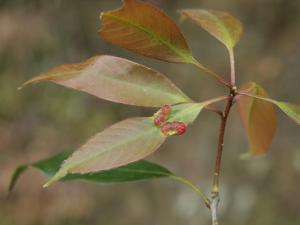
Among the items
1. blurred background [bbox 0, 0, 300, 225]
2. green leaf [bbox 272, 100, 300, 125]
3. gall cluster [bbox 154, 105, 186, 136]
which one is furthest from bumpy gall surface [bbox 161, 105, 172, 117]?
blurred background [bbox 0, 0, 300, 225]

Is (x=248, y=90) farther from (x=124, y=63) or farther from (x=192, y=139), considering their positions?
(x=192, y=139)

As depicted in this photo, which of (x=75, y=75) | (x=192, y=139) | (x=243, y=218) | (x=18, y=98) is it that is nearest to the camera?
(x=75, y=75)

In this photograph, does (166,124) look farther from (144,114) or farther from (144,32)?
(144,114)

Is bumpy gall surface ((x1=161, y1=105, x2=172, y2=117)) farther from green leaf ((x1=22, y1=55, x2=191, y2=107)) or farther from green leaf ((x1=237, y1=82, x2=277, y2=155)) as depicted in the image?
green leaf ((x1=237, y1=82, x2=277, y2=155))

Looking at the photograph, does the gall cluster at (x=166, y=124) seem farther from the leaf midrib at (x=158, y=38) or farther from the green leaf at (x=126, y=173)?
the green leaf at (x=126, y=173)

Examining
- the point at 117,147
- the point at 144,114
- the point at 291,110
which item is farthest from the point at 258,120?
the point at 144,114

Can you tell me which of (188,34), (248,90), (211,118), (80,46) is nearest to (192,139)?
(211,118)
